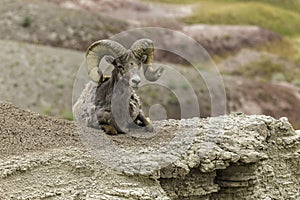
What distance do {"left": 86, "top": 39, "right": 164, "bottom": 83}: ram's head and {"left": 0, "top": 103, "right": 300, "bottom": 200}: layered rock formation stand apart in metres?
1.63

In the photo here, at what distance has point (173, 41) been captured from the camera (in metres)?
74.2

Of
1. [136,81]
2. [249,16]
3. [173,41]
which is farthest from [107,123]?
[249,16]

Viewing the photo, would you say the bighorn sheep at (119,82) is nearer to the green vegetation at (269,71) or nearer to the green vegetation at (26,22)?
the green vegetation at (26,22)

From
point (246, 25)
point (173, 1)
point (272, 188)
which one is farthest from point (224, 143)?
point (173, 1)

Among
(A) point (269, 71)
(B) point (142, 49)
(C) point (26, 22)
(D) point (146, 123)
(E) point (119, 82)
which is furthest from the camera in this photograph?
(A) point (269, 71)

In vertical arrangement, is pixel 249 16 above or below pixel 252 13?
below

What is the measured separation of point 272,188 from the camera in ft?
70.3

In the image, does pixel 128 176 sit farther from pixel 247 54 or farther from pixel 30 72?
pixel 247 54

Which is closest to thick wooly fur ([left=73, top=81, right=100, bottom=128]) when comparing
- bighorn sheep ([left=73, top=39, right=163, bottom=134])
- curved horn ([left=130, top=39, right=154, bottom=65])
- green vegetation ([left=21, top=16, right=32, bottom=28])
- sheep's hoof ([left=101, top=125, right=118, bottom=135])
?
bighorn sheep ([left=73, top=39, right=163, bottom=134])

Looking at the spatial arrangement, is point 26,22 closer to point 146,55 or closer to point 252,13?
point 252,13

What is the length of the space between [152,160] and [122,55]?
3.32m

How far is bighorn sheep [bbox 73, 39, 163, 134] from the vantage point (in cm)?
2008

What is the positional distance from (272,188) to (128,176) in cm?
549

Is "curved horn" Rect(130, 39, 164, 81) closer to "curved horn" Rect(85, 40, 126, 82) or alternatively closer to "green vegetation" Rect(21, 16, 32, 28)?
"curved horn" Rect(85, 40, 126, 82)
